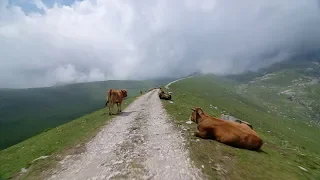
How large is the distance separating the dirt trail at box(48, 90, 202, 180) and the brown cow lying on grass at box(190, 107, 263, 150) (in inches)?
78.6

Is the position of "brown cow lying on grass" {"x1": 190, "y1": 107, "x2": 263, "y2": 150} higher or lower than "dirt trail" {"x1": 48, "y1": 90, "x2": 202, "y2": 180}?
higher

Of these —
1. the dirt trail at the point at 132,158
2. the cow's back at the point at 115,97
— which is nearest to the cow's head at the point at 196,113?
the dirt trail at the point at 132,158

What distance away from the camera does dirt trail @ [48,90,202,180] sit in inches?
555

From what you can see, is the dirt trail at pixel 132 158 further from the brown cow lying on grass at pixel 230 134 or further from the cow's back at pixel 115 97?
the cow's back at pixel 115 97

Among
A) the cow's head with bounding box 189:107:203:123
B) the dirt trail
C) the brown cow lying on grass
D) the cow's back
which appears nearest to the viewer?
the dirt trail

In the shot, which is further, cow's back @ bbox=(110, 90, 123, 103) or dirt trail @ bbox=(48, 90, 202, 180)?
cow's back @ bbox=(110, 90, 123, 103)

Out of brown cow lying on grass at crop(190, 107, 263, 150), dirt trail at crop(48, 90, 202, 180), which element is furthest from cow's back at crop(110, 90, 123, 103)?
brown cow lying on grass at crop(190, 107, 263, 150)

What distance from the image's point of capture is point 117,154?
17344 mm

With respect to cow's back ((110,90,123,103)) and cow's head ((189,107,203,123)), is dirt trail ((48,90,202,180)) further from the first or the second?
cow's back ((110,90,123,103))

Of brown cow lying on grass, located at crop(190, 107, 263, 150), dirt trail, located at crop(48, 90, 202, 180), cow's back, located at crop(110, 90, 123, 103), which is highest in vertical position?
cow's back, located at crop(110, 90, 123, 103)

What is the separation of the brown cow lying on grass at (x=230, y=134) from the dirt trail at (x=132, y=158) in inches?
78.6

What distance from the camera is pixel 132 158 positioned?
642 inches

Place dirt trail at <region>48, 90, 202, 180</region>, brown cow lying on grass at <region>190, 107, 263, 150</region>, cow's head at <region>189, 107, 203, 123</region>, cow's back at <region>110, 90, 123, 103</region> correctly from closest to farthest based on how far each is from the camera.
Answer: dirt trail at <region>48, 90, 202, 180</region>
brown cow lying on grass at <region>190, 107, 263, 150</region>
cow's head at <region>189, 107, 203, 123</region>
cow's back at <region>110, 90, 123, 103</region>

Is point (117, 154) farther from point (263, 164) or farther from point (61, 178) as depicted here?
point (263, 164)
